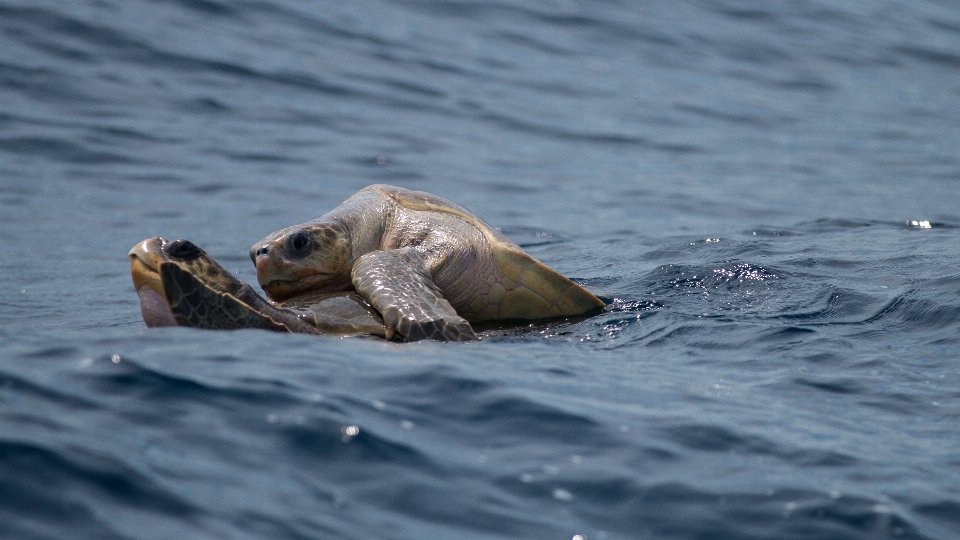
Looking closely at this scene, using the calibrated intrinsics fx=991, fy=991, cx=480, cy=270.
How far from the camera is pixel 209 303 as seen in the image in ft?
15.1

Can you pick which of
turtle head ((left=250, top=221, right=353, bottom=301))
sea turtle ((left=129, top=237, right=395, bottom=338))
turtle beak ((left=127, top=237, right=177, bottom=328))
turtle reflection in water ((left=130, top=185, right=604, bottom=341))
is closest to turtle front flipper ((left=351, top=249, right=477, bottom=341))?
turtle reflection in water ((left=130, top=185, right=604, bottom=341))

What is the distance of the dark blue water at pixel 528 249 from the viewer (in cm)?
319

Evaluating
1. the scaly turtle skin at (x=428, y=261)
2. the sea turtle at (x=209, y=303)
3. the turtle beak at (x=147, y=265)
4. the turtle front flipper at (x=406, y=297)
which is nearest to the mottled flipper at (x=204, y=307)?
the sea turtle at (x=209, y=303)

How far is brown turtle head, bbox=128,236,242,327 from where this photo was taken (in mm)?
4797

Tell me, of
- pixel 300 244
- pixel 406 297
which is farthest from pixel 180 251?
pixel 406 297

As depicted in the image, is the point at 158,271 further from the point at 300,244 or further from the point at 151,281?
the point at 300,244

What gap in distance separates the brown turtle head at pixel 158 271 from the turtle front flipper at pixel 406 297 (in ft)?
2.41

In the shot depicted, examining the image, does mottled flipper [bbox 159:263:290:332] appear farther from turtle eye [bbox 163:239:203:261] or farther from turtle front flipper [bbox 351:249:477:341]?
turtle front flipper [bbox 351:249:477:341]

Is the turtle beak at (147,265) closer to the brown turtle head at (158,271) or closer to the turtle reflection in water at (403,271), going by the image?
the brown turtle head at (158,271)

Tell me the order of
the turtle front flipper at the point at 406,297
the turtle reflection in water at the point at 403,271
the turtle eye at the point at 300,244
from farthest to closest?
1. the turtle eye at the point at 300,244
2. the turtle reflection in water at the point at 403,271
3. the turtle front flipper at the point at 406,297

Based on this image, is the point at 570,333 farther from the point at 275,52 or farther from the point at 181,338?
the point at 275,52

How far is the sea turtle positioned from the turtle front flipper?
133 mm

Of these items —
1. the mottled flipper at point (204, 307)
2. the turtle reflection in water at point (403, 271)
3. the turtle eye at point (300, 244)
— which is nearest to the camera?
the mottled flipper at point (204, 307)

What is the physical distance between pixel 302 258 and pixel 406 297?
0.96 metres
